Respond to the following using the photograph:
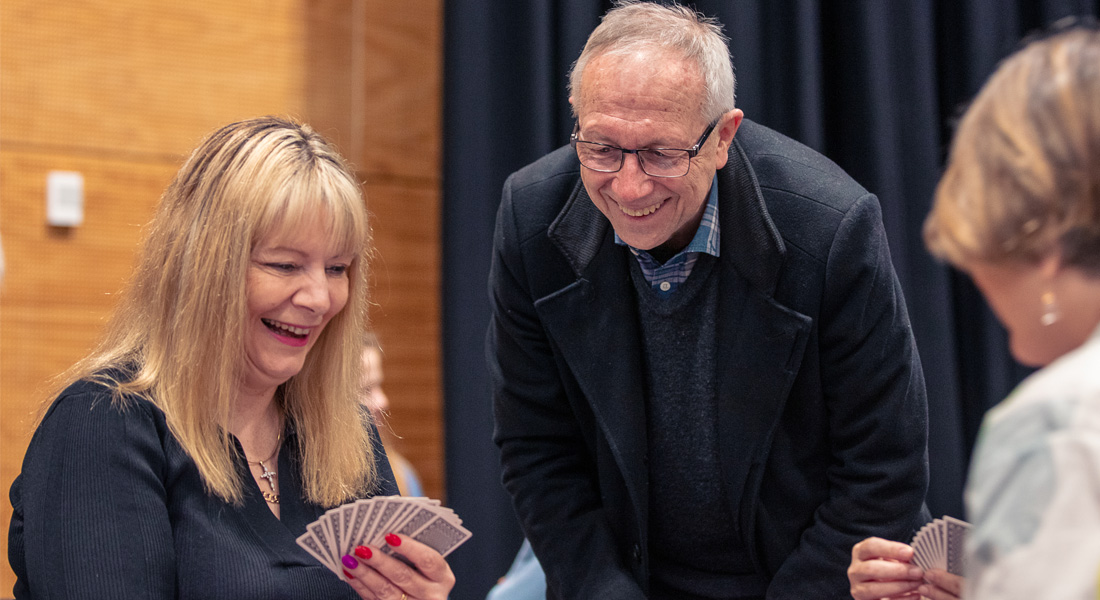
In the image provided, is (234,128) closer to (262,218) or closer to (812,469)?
(262,218)

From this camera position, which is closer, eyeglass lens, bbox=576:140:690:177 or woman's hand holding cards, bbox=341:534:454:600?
woman's hand holding cards, bbox=341:534:454:600

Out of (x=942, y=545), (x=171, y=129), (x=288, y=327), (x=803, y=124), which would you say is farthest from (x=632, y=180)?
(x=171, y=129)

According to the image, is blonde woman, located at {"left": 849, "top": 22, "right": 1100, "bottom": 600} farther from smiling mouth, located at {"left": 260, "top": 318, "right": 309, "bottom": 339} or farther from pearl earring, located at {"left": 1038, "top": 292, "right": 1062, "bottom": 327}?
smiling mouth, located at {"left": 260, "top": 318, "right": 309, "bottom": 339}

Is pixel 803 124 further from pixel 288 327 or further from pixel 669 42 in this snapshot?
pixel 288 327

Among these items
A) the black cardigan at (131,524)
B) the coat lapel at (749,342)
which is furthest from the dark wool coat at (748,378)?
the black cardigan at (131,524)

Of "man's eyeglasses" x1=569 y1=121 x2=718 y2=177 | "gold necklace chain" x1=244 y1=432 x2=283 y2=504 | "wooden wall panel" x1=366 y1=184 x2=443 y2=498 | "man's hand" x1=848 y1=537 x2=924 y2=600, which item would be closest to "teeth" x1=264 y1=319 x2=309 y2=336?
"gold necklace chain" x1=244 y1=432 x2=283 y2=504

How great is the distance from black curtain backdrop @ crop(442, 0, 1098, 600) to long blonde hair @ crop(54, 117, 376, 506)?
1.79 metres

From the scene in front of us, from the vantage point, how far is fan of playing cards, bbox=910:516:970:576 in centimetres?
153

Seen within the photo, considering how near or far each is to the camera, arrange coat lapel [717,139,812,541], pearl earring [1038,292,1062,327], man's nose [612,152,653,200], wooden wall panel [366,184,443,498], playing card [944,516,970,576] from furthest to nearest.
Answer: wooden wall panel [366,184,443,498], coat lapel [717,139,812,541], man's nose [612,152,653,200], playing card [944,516,970,576], pearl earring [1038,292,1062,327]

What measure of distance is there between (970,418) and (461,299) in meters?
1.77

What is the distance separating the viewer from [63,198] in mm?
3621

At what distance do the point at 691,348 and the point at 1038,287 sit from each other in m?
1.11

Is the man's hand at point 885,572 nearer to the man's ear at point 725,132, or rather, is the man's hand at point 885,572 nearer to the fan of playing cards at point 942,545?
the fan of playing cards at point 942,545

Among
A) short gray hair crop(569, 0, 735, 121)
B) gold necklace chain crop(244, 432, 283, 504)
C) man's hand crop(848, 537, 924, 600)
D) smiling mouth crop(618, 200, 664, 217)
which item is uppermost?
short gray hair crop(569, 0, 735, 121)
